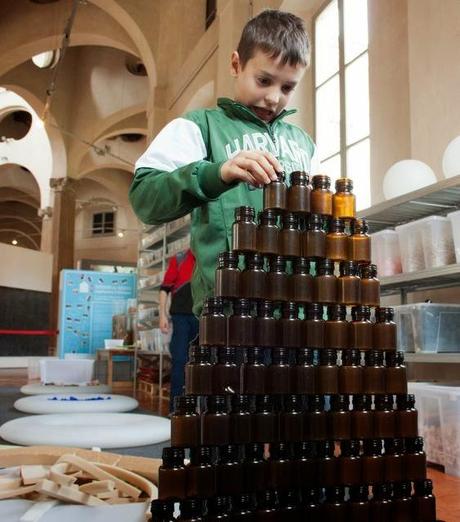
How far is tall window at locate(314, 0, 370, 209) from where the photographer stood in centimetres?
512

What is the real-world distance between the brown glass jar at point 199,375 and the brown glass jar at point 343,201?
0.40 meters

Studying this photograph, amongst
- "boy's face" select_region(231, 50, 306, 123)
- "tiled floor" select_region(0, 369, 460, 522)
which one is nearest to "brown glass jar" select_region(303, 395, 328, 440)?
"boy's face" select_region(231, 50, 306, 123)

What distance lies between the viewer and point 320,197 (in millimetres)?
1176

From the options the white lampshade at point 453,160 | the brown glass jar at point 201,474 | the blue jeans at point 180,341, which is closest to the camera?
the brown glass jar at point 201,474

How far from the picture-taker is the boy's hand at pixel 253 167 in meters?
1.11

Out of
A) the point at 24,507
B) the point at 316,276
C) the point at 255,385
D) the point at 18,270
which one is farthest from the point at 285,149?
the point at 18,270

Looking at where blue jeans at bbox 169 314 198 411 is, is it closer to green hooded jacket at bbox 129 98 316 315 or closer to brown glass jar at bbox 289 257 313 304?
green hooded jacket at bbox 129 98 316 315

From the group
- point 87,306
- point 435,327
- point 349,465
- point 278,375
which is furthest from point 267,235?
point 87,306

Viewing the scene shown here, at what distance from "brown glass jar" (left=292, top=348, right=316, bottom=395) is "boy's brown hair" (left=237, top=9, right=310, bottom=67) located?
69 cm

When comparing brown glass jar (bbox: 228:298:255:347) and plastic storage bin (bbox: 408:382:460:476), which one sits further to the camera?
plastic storage bin (bbox: 408:382:460:476)

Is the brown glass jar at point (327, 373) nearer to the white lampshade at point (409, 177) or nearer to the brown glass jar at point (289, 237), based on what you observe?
the brown glass jar at point (289, 237)

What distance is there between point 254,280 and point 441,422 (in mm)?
2431

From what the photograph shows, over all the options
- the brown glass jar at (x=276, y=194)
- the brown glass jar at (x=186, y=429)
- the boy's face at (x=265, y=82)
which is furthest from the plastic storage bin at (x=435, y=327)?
the brown glass jar at (x=186, y=429)

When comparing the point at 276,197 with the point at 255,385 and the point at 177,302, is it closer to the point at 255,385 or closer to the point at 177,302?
the point at 255,385
